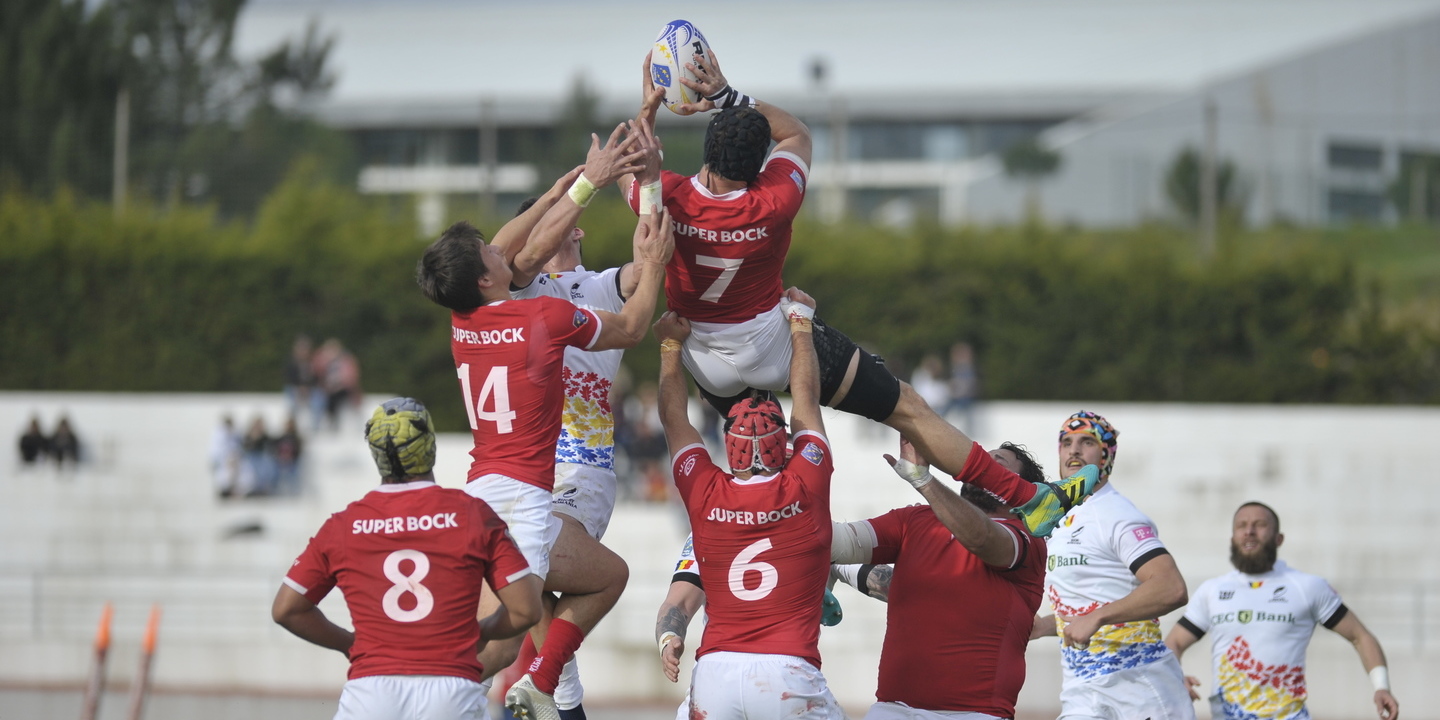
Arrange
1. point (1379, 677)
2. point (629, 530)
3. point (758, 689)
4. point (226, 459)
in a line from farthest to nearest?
point (226, 459), point (629, 530), point (1379, 677), point (758, 689)

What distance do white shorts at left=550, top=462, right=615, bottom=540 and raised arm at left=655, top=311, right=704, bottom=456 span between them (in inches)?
26.6

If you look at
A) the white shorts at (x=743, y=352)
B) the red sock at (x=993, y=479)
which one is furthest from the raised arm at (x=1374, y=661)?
the white shorts at (x=743, y=352)

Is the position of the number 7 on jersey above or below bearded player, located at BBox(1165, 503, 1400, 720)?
above

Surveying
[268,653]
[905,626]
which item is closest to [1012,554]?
[905,626]

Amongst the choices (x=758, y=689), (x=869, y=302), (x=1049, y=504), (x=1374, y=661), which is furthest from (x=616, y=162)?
(x=869, y=302)

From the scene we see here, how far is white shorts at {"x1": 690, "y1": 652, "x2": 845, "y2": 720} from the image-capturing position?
5289 millimetres

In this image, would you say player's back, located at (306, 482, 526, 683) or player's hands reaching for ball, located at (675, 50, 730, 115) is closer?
player's back, located at (306, 482, 526, 683)

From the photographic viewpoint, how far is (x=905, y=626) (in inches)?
227

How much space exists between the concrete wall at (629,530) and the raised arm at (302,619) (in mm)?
10430

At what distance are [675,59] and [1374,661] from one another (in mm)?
4816

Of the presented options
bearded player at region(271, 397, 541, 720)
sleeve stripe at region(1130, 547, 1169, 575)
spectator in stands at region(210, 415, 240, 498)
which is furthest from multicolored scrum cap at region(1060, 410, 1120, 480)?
spectator in stands at region(210, 415, 240, 498)

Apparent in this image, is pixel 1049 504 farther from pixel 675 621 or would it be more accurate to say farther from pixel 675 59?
pixel 675 59

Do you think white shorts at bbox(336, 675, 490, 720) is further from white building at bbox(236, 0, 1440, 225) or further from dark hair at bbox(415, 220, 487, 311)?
white building at bbox(236, 0, 1440, 225)

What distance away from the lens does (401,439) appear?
188 inches
